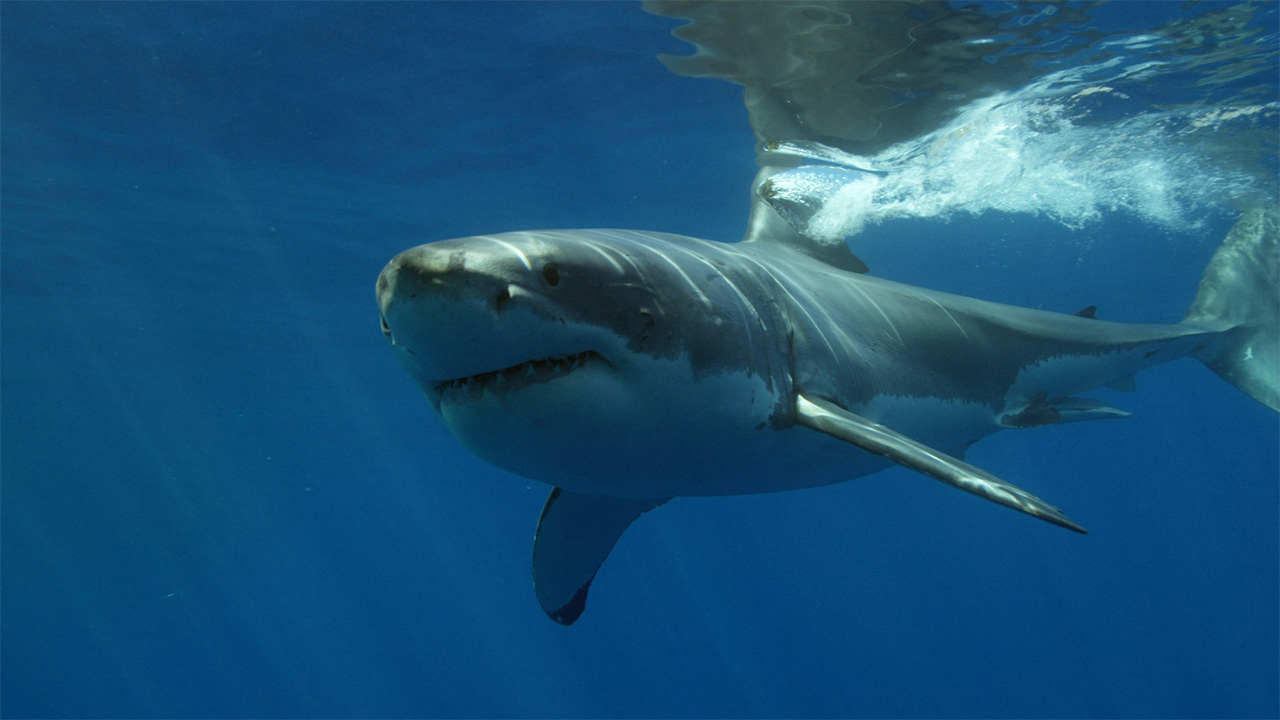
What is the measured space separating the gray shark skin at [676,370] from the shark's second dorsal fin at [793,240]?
109cm

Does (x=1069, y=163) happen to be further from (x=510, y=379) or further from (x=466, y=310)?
(x=466, y=310)

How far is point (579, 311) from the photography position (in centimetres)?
228

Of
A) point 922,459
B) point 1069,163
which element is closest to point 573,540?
point 922,459

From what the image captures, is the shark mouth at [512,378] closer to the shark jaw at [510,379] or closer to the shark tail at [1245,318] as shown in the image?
the shark jaw at [510,379]

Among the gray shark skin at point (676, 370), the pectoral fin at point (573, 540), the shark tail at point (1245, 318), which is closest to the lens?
the gray shark skin at point (676, 370)

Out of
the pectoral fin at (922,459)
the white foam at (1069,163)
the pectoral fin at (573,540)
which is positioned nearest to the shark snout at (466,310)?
the pectoral fin at (922,459)

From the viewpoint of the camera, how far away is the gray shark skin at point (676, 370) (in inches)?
83.4

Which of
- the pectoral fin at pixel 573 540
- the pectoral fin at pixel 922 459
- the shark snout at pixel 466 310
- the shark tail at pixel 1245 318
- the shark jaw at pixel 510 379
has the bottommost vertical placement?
the pectoral fin at pixel 573 540

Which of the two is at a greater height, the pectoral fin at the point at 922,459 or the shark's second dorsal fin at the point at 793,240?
the pectoral fin at the point at 922,459

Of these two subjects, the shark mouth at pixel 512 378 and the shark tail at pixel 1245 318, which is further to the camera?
the shark tail at pixel 1245 318

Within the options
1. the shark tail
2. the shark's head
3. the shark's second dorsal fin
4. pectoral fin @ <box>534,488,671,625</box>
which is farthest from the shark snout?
the shark tail

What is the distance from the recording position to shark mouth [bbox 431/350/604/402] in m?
2.29

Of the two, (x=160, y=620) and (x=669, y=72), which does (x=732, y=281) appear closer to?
(x=669, y=72)

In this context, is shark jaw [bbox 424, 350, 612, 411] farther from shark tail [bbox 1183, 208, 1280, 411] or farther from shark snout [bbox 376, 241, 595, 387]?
shark tail [bbox 1183, 208, 1280, 411]
